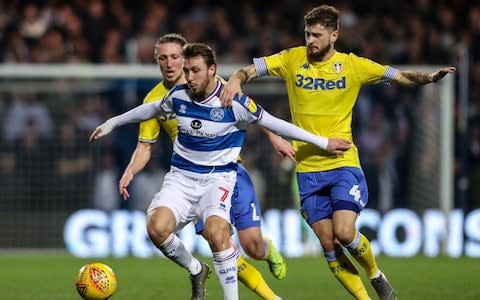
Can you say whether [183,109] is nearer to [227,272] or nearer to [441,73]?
[227,272]

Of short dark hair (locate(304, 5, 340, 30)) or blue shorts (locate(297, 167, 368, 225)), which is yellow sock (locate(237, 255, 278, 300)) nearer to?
blue shorts (locate(297, 167, 368, 225))

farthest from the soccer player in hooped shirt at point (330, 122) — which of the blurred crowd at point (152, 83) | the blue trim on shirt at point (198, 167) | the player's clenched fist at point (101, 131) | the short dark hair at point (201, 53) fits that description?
the blurred crowd at point (152, 83)

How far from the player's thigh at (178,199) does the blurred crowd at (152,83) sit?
26.6 ft

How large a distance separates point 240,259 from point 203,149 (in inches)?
43.1

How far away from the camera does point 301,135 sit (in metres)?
8.59

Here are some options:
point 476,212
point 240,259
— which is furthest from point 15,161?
point 240,259

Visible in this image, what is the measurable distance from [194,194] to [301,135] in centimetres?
104

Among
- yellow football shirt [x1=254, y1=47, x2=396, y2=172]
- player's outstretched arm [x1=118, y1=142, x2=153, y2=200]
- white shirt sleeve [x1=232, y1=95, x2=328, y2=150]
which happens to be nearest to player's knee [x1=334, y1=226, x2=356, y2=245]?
yellow football shirt [x1=254, y1=47, x2=396, y2=172]

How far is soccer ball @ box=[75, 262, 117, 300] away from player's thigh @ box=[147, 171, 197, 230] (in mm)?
619

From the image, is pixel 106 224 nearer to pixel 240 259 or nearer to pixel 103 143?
pixel 103 143

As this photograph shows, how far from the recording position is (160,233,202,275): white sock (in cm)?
896

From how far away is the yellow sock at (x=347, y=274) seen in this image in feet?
29.9

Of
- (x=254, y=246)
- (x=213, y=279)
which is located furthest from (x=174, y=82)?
(x=213, y=279)

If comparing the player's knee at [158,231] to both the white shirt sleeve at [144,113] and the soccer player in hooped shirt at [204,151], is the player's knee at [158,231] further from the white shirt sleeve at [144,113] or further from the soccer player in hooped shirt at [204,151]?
the white shirt sleeve at [144,113]
